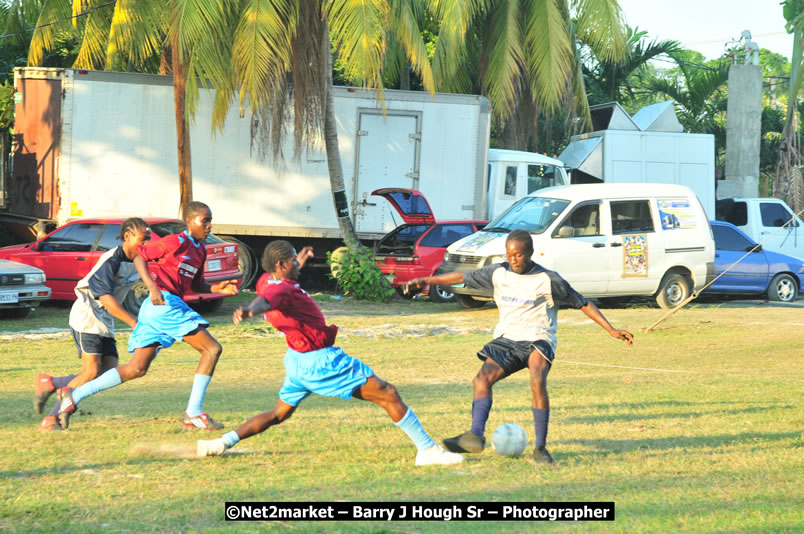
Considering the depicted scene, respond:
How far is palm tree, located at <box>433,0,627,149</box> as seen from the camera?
75.4 feet

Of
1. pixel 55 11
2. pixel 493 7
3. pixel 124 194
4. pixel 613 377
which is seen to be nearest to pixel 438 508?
pixel 613 377

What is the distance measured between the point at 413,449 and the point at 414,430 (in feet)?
1.94

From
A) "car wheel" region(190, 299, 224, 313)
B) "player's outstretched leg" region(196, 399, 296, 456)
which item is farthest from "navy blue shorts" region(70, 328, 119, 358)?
"car wheel" region(190, 299, 224, 313)

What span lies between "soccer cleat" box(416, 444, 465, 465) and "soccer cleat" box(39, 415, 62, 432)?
2.76 meters

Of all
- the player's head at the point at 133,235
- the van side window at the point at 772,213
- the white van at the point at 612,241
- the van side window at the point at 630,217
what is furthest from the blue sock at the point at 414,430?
the van side window at the point at 772,213

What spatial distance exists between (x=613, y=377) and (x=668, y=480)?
4.48 m

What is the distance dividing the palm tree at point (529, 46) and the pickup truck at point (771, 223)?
481 centimetres

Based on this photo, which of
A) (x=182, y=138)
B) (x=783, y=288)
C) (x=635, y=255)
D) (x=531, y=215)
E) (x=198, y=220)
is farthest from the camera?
(x=783, y=288)

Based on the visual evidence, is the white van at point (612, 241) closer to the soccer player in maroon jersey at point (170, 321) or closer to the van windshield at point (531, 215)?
the van windshield at point (531, 215)

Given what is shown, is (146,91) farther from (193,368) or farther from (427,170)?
(193,368)

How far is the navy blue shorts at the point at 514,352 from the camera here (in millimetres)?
6211

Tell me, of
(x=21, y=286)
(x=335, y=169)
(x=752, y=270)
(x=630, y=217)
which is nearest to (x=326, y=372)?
(x=21, y=286)

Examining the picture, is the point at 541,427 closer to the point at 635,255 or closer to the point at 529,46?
the point at 635,255

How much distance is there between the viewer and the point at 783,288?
63.2 ft
